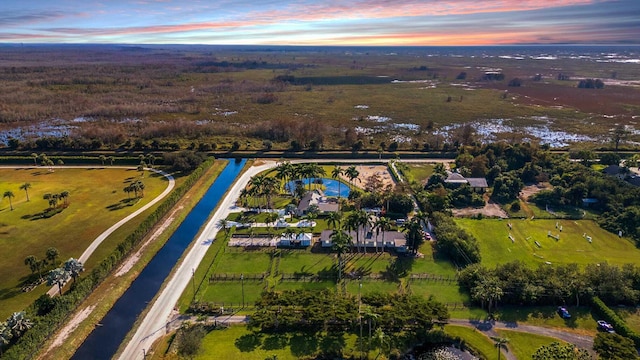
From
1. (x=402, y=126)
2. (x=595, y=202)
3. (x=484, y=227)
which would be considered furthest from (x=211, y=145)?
(x=595, y=202)

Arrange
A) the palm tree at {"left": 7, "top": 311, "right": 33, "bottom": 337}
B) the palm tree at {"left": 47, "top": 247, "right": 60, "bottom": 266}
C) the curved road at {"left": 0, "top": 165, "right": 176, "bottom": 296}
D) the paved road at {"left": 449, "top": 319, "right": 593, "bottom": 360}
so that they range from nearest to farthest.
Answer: the palm tree at {"left": 7, "top": 311, "right": 33, "bottom": 337}
the paved road at {"left": 449, "top": 319, "right": 593, "bottom": 360}
the palm tree at {"left": 47, "top": 247, "right": 60, "bottom": 266}
the curved road at {"left": 0, "top": 165, "right": 176, "bottom": 296}

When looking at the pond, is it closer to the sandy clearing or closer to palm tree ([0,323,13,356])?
the sandy clearing

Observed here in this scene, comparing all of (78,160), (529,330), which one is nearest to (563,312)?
(529,330)

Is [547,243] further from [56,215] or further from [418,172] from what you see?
[56,215]

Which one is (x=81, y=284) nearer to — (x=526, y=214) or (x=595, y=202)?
(x=526, y=214)

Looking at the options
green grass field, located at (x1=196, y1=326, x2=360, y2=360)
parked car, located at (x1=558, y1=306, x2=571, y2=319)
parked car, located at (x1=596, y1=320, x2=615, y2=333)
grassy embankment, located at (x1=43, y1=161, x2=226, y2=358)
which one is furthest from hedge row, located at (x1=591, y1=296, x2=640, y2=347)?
grassy embankment, located at (x1=43, y1=161, x2=226, y2=358)

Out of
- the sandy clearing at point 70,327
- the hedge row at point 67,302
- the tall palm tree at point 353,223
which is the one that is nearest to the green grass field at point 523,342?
the tall palm tree at point 353,223
